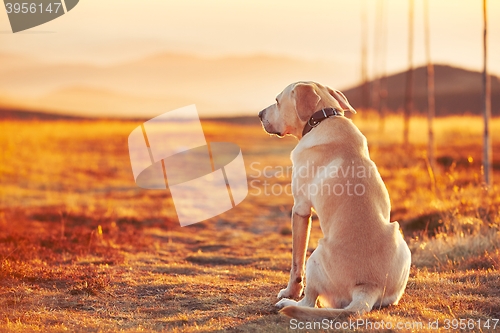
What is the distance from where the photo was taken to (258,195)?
57.6ft

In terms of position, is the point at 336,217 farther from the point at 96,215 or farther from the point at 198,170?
the point at 198,170

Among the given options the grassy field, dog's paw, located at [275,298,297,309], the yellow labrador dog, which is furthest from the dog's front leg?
the grassy field

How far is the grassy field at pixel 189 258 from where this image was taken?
5.12 meters

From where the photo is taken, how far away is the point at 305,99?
5352 millimetres

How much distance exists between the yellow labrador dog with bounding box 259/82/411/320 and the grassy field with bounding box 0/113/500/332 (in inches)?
9.9

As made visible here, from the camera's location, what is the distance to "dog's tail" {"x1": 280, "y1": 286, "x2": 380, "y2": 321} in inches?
170

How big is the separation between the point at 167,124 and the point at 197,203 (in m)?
25.4

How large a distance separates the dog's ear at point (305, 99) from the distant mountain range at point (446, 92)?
227 ft

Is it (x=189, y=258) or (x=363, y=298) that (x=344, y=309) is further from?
(x=189, y=258)

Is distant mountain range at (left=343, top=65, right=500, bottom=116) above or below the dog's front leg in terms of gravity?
below

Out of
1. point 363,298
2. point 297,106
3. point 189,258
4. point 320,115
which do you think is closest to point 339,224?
point 363,298

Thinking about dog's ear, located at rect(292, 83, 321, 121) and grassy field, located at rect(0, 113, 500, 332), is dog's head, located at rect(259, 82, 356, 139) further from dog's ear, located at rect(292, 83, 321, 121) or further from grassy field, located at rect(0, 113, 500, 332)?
grassy field, located at rect(0, 113, 500, 332)

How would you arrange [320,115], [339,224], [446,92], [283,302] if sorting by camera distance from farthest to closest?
[446,92] → [320,115] → [283,302] → [339,224]

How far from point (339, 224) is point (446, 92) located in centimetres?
8356
